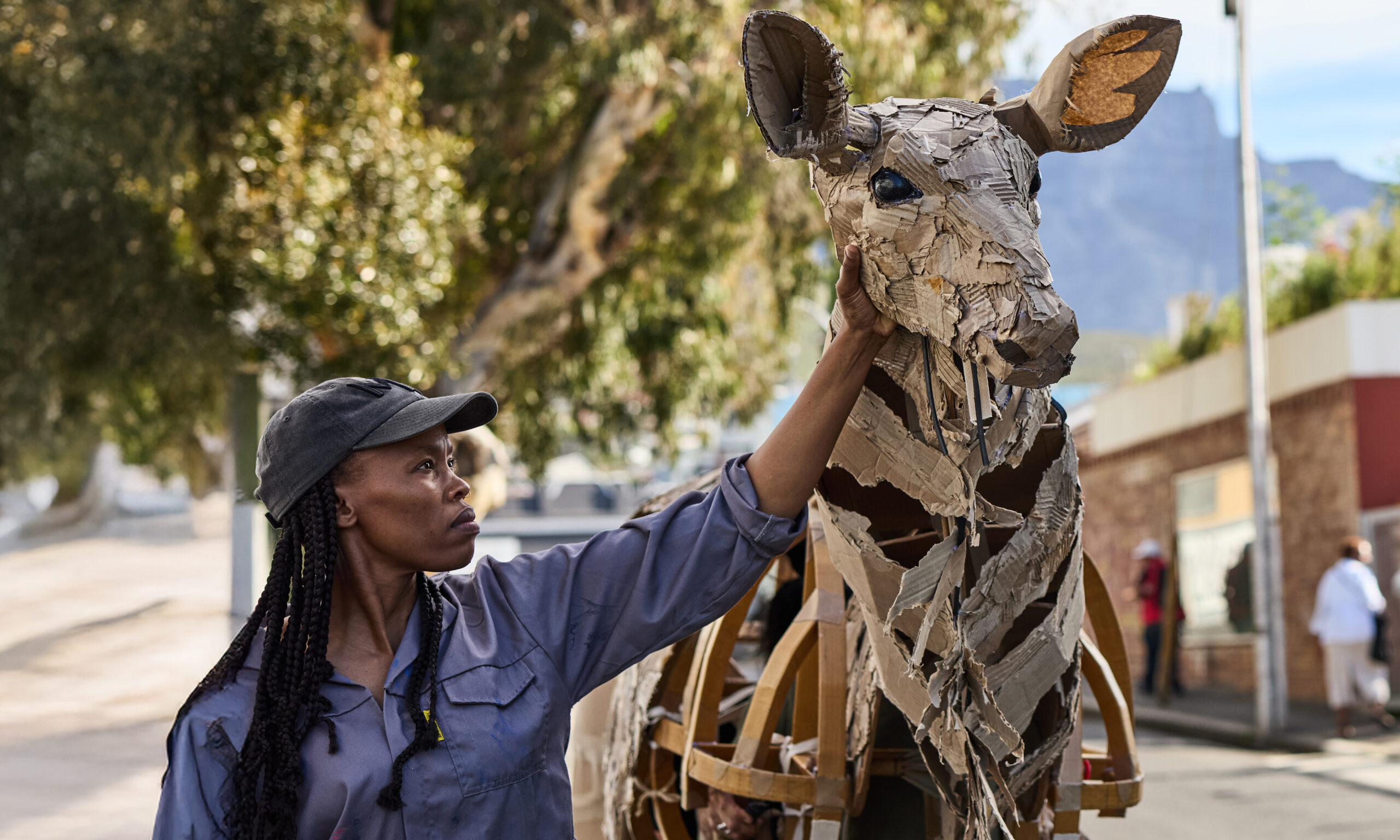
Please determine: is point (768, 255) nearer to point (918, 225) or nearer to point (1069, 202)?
point (918, 225)

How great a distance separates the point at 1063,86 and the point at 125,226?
9.20 metres

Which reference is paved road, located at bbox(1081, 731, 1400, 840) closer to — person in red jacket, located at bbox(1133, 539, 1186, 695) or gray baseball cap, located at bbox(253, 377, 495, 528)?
person in red jacket, located at bbox(1133, 539, 1186, 695)

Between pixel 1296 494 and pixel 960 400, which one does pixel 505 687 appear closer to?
pixel 960 400

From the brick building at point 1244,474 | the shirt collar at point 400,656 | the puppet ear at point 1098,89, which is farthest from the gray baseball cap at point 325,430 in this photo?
the brick building at point 1244,474

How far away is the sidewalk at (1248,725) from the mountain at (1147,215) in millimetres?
106426

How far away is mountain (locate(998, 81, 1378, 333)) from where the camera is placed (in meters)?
127

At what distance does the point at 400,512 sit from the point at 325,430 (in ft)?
0.53

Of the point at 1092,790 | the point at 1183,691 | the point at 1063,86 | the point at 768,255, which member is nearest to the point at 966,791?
the point at 1092,790

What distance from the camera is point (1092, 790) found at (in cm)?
269

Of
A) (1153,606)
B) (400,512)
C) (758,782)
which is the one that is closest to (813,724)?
(758,782)

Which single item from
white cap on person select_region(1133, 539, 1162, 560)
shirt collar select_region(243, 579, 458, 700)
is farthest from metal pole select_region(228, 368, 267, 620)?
white cap on person select_region(1133, 539, 1162, 560)

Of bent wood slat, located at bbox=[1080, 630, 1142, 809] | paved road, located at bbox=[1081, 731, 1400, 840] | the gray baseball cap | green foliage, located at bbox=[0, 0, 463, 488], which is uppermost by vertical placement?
green foliage, located at bbox=[0, 0, 463, 488]

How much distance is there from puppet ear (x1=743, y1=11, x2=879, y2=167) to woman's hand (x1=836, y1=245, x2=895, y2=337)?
176 millimetres

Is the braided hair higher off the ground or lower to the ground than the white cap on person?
lower
